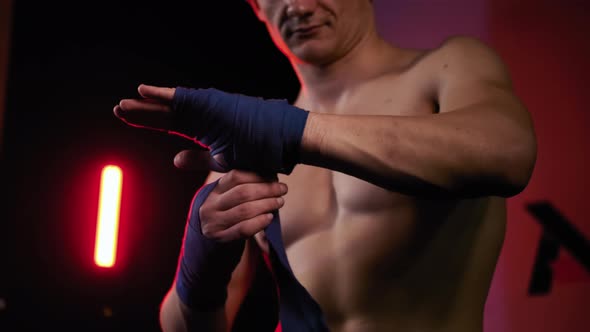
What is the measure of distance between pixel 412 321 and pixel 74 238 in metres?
1.67

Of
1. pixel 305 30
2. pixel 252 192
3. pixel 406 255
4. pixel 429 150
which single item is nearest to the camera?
pixel 429 150

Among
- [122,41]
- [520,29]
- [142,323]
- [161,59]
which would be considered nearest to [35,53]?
[122,41]

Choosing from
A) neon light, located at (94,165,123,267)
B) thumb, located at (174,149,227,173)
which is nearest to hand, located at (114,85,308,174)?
thumb, located at (174,149,227,173)

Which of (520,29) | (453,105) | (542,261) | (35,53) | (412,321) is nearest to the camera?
(453,105)

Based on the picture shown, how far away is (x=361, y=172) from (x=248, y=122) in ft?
0.46

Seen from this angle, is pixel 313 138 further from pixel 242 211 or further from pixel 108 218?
pixel 108 218

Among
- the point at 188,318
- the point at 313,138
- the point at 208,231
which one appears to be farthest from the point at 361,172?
the point at 188,318

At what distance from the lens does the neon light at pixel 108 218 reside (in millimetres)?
2170

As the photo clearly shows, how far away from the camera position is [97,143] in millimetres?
2205

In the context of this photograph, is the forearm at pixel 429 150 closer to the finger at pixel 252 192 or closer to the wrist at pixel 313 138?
the wrist at pixel 313 138

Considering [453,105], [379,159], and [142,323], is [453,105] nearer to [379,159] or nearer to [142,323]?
[379,159]

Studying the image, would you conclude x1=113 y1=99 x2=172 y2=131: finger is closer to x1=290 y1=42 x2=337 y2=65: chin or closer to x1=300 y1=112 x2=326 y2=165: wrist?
x1=300 y1=112 x2=326 y2=165: wrist

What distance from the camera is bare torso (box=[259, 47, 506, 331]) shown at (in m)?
0.88

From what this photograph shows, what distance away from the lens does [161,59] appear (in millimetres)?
2234
